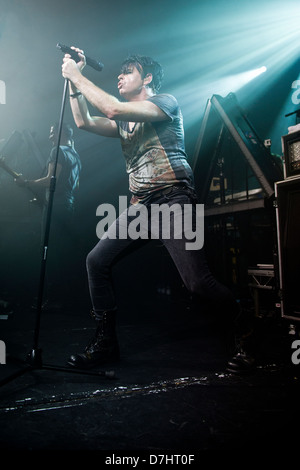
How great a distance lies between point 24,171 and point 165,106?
16.5 feet

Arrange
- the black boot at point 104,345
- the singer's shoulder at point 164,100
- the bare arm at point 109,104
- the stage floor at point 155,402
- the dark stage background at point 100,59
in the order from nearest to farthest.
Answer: the stage floor at point 155,402, the bare arm at point 109,104, the singer's shoulder at point 164,100, the black boot at point 104,345, the dark stage background at point 100,59

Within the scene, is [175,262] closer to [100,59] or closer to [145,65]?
[145,65]

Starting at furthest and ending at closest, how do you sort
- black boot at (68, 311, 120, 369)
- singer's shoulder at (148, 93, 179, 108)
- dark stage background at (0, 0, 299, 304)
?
dark stage background at (0, 0, 299, 304) → black boot at (68, 311, 120, 369) → singer's shoulder at (148, 93, 179, 108)

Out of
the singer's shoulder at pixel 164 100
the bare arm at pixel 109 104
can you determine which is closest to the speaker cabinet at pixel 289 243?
the singer's shoulder at pixel 164 100

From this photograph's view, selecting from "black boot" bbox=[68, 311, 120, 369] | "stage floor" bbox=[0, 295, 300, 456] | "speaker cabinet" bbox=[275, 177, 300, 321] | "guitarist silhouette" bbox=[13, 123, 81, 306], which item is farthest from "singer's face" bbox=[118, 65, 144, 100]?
"guitarist silhouette" bbox=[13, 123, 81, 306]

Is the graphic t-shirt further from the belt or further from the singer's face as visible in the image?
the singer's face

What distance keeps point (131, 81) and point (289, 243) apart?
1914 mm

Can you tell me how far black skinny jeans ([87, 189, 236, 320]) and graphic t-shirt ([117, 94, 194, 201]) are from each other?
9 centimetres

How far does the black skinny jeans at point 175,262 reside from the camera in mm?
1644

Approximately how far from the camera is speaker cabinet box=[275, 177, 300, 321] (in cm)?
254

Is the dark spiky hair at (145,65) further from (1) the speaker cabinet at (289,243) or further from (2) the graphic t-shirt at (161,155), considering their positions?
(1) the speaker cabinet at (289,243)

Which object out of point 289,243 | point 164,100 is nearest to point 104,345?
point 164,100

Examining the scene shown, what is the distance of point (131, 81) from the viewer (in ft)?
6.21

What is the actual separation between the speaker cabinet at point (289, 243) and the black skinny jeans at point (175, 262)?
3.63 ft
